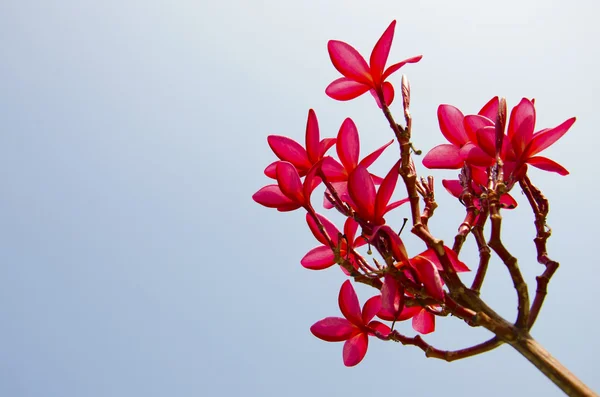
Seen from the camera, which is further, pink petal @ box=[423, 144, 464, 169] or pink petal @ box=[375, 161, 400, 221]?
pink petal @ box=[423, 144, 464, 169]

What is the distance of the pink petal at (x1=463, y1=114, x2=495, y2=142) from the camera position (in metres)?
0.77

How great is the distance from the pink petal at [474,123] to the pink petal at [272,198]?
0.92 ft

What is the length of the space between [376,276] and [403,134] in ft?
0.63

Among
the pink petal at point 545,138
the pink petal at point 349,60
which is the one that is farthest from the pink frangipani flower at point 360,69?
the pink petal at point 545,138

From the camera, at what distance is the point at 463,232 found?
2.47 ft

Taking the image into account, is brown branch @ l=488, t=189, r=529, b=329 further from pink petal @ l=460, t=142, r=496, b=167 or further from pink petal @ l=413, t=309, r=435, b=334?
pink petal @ l=413, t=309, r=435, b=334

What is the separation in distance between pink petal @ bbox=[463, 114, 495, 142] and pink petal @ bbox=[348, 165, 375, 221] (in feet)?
0.62

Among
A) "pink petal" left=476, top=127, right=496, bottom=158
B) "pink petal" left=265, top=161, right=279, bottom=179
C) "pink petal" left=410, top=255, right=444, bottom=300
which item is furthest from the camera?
"pink petal" left=265, top=161, right=279, bottom=179

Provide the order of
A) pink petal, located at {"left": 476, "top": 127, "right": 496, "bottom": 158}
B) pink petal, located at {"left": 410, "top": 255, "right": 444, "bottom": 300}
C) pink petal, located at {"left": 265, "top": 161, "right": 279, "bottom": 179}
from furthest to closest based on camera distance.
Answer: pink petal, located at {"left": 265, "top": 161, "right": 279, "bottom": 179} → pink petal, located at {"left": 476, "top": 127, "right": 496, "bottom": 158} → pink petal, located at {"left": 410, "top": 255, "right": 444, "bottom": 300}

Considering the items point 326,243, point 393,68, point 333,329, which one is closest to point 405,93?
point 393,68

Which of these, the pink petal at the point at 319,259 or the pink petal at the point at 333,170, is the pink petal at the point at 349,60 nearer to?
the pink petal at the point at 333,170

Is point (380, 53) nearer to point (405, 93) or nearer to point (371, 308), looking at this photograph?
point (405, 93)

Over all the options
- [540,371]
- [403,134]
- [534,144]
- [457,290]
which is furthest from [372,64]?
[540,371]

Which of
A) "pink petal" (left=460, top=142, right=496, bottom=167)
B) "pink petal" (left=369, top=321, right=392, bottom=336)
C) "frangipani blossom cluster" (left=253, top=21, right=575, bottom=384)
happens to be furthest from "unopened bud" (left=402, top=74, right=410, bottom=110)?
"pink petal" (left=369, top=321, right=392, bottom=336)
